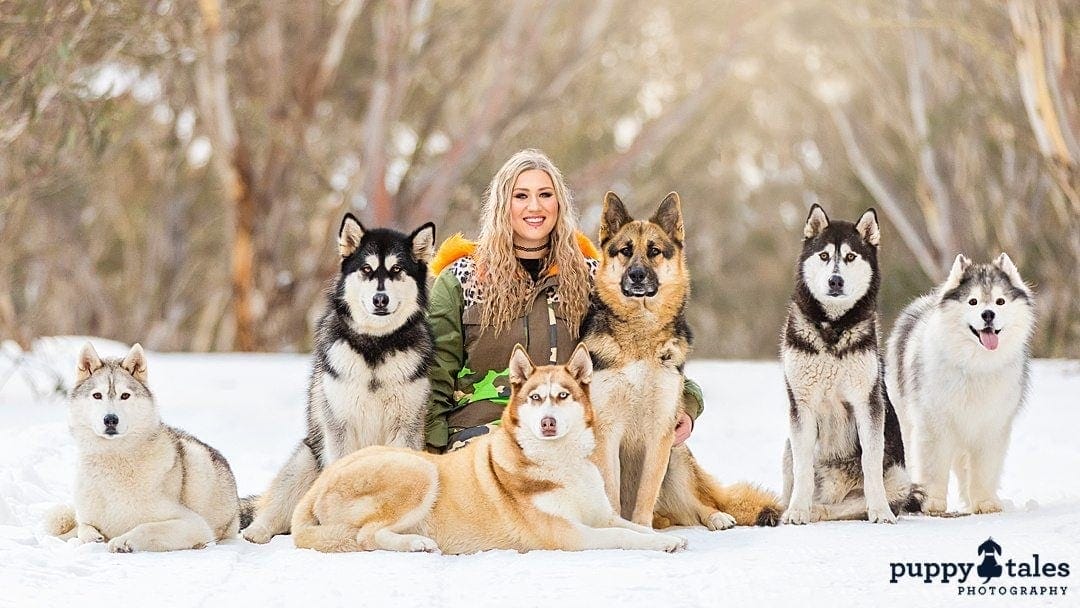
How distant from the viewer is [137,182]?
801 inches

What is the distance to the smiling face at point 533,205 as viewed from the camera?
5.25 meters

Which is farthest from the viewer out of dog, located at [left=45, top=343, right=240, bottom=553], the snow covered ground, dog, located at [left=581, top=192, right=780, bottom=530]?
dog, located at [left=581, top=192, right=780, bottom=530]

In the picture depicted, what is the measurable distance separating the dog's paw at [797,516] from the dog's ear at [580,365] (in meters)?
1.06

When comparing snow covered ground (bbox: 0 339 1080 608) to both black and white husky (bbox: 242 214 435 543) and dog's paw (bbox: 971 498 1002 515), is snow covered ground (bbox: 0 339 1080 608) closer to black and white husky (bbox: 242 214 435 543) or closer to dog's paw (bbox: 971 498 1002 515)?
dog's paw (bbox: 971 498 1002 515)

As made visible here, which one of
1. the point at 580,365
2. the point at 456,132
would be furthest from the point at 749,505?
the point at 456,132

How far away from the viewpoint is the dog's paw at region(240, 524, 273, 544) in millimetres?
4855

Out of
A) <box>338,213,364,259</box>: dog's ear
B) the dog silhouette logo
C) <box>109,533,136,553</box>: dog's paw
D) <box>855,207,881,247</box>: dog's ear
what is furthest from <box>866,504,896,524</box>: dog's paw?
<box>109,533,136,553</box>: dog's paw

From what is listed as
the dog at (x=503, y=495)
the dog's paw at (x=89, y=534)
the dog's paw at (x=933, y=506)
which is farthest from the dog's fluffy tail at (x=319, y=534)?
the dog's paw at (x=933, y=506)

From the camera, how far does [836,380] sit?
191 inches

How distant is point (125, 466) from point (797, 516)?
2594 millimetres

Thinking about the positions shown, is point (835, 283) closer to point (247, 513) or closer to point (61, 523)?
point (247, 513)
